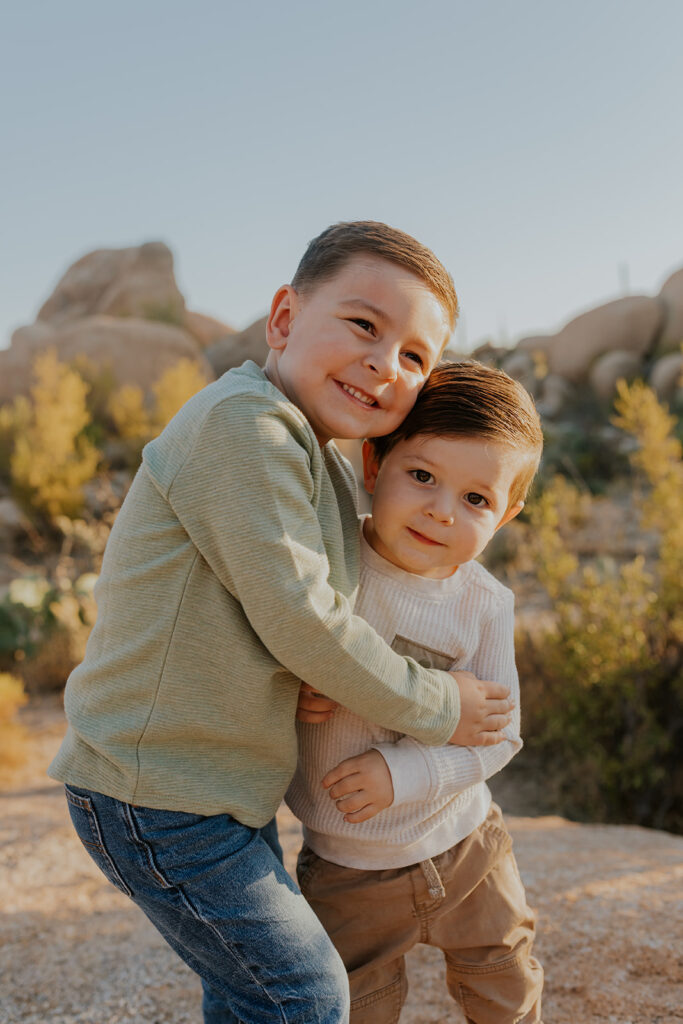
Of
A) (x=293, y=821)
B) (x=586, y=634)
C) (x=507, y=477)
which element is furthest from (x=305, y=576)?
(x=586, y=634)

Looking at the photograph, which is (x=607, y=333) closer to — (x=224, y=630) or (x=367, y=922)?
(x=367, y=922)

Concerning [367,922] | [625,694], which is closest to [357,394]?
[367,922]

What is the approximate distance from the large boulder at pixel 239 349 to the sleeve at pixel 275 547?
14229 millimetres

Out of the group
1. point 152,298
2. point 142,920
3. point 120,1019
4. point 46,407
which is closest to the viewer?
point 120,1019

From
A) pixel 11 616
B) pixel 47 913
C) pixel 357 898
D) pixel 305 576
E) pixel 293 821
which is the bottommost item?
pixel 11 616

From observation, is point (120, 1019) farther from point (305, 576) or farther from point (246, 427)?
point (246, 427)

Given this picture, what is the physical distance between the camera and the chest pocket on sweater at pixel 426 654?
1.51 meters

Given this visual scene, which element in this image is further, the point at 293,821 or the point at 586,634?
the point at 586,634

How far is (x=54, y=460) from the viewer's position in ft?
33.7

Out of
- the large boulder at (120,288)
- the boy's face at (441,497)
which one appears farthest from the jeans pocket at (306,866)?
the large boulder at (120,288)

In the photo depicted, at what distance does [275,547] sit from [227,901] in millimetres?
583

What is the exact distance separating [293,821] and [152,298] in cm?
1727

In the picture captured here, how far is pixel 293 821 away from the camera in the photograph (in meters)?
3.79

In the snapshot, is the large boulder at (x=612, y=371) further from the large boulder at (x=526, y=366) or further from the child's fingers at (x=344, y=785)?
the child's fingers at (x=344, y=785)
